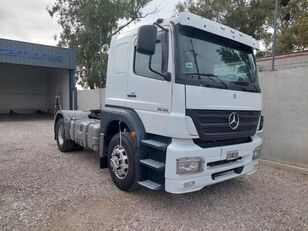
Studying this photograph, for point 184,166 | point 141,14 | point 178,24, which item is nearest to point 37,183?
point 184,166

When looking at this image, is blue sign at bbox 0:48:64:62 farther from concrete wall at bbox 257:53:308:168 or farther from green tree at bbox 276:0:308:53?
green tree at bbox 276:0:308:53

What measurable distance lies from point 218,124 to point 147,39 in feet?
4.58

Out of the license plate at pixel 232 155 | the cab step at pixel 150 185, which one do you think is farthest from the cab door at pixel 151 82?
the license plate at pixel 232 155

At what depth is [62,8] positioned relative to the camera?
2359 centimetres

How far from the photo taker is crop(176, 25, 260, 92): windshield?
3.24m

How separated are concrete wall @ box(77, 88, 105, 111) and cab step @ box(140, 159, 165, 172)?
8426mm

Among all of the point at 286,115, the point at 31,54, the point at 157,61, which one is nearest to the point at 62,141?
the point at 157,61

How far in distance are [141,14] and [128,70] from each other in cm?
2140

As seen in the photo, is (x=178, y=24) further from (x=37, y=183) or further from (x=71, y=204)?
(x=37, y=183)

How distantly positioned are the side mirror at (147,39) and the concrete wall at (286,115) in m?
3.70

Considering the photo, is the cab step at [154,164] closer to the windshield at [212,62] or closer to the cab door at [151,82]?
the cab door at [151,82]

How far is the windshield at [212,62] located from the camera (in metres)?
3.24

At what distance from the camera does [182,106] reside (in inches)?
124

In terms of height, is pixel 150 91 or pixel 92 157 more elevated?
pixel 150 91
